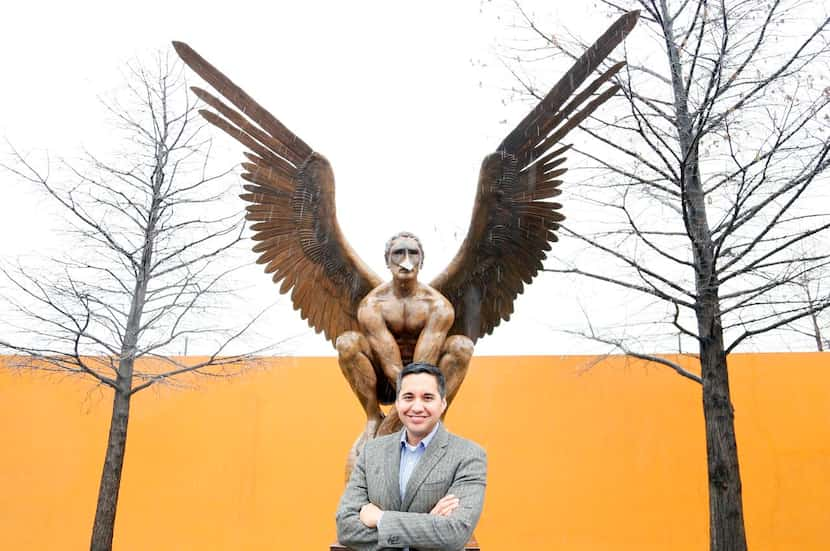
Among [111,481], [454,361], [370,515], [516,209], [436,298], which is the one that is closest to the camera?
[370,515]

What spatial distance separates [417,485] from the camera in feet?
5.47

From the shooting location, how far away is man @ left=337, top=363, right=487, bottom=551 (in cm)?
155

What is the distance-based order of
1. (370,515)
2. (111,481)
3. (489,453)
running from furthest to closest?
(489,453), (111,481), (370,515)

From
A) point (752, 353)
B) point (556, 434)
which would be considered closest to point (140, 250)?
point (556, 434)

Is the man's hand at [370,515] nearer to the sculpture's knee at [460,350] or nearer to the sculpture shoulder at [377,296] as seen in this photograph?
the sculpture's knee at [460,350]

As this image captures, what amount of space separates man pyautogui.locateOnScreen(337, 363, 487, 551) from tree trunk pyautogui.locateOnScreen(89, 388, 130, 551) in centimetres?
407

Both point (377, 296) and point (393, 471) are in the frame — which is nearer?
point (393, 471)

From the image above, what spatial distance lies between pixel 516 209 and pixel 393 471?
206cm

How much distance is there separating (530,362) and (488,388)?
0.46 m

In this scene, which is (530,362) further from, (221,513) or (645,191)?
(221,513)

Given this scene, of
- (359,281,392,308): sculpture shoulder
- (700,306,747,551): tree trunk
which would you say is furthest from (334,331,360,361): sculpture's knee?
(700,306,747,551): tree trunk

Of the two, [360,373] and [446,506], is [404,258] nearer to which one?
[360,373]

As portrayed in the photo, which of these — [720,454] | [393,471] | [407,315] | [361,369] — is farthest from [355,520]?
[720,454]

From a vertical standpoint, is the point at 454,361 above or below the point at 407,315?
below
